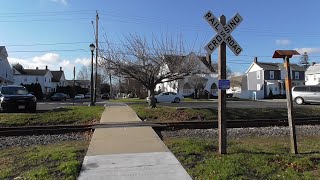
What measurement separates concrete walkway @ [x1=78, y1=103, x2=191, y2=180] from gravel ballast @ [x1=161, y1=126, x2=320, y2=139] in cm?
280

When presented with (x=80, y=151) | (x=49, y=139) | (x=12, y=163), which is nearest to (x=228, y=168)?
(x=80, y=151)

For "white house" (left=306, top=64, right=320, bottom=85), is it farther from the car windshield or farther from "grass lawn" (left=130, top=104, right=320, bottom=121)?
the car windshield

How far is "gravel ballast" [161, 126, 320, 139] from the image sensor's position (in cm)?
1313

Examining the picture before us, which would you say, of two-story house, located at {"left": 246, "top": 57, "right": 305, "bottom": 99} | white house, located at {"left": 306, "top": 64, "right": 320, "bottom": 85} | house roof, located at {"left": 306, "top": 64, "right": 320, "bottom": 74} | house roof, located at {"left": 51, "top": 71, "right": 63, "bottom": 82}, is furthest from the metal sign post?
house roof, located at {"left": 51, "top": 71, "right": 63, "bottom": 82}

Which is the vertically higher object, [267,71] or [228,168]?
[267,71]

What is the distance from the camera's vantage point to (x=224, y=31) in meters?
8.45

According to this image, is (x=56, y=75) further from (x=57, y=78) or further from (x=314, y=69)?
(x=314, y=69)

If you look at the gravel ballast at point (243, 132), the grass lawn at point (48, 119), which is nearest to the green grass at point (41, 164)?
the gravel ballast at point (243, 132)

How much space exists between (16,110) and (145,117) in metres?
7.93

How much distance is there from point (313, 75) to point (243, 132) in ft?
209

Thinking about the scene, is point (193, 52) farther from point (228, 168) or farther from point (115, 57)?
point (228, 168)

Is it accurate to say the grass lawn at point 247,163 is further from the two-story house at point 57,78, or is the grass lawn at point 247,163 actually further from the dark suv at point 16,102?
the two-story house at point 57,78

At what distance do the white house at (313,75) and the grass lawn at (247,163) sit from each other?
66272mm

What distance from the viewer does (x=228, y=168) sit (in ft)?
22.7
